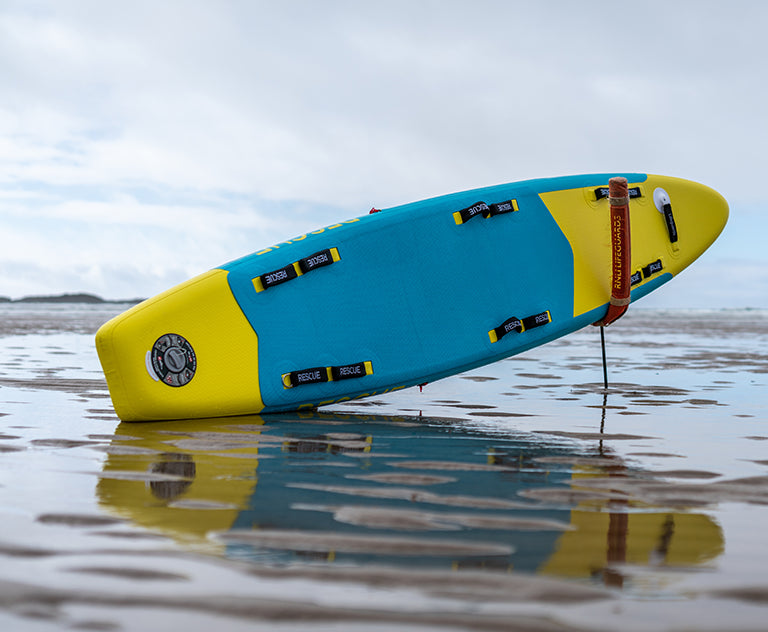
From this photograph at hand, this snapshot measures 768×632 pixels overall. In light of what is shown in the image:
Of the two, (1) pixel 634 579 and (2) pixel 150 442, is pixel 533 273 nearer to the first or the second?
(2) pixel 150 442

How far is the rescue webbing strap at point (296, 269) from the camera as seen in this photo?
402 cm

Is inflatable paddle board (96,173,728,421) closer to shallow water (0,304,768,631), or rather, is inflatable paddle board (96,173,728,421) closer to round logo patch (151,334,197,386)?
A: round logo patch (151,334,197,386)

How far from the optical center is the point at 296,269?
4.11 metres

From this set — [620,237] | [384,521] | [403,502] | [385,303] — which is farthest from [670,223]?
[384,521]

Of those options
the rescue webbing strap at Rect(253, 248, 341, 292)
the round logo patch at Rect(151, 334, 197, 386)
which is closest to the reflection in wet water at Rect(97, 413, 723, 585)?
the round logo patch at Rect(151, 334, 197, 386)

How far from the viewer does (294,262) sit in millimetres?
4117

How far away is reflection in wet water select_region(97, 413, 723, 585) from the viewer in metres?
1.70

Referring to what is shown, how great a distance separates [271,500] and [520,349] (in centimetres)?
268

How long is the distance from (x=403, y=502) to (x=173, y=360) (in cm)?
201

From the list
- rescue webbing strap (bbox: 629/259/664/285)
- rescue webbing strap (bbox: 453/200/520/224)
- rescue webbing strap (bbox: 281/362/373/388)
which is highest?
rescue webbing strap (bbox: 453/200/520/224)

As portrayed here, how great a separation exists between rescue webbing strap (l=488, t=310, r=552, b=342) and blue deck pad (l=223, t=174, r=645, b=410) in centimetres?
3

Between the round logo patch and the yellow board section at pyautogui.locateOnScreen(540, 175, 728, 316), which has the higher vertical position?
the yellow board section at pyautogui.locateOnScreen(540, 175, 728, 316)

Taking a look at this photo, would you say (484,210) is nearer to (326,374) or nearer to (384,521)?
(326,374)

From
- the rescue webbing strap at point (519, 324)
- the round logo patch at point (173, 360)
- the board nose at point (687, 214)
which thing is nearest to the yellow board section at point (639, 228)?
the board nose at point (687, 214)
